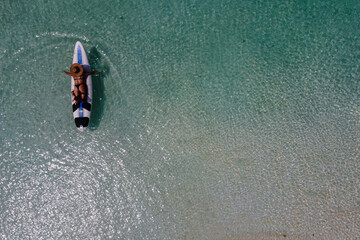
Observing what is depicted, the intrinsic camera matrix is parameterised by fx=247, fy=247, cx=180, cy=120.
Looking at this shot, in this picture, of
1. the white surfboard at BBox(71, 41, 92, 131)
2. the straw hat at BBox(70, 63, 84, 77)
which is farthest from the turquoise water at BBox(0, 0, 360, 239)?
the straw hat at BBox(70, 63, 84, 77)

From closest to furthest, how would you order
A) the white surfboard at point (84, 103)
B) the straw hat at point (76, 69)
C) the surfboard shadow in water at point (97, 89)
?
the straw hat at point (76, 69) → the white surfboard at point (84, 103) → the surfboard shadow in water at point (97, 89)

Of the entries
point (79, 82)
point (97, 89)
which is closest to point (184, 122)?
point (97, 89)

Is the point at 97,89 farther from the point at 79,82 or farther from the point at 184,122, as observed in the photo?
the point at 184,122

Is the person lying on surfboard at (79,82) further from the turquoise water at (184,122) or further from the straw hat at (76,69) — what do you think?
the turquoise water at (184,122)

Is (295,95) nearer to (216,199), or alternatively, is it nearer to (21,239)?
(216,199)

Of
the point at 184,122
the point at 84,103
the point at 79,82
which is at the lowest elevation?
the point at 184,122

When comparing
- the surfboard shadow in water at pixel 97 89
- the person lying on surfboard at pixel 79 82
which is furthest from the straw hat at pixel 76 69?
the surfboard shadow in water at pixel 97 89
